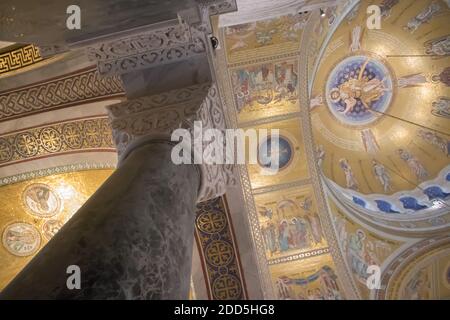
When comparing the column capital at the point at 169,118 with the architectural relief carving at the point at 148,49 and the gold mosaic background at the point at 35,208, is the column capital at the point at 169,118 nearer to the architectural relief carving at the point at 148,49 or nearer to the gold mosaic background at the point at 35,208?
the architectural relief carving at the point at 148,49

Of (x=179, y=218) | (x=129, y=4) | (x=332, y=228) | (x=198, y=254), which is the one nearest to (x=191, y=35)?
(x=129, y=4)

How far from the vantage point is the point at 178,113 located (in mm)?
2682

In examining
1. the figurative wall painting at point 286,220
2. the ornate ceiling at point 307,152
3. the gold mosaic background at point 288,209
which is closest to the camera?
the ornate ceiling at point 307,152

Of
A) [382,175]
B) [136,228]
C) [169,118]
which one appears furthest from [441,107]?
[136,228]

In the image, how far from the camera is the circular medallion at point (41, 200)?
5262 millimetres

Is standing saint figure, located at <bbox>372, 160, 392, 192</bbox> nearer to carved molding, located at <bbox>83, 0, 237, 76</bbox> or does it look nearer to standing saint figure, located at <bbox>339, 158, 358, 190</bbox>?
standing saint figure, located at <bbox>339, 158, 358, 190</bbox>

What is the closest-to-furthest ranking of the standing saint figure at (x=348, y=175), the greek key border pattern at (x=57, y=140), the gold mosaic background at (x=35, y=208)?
the greek key border pattern at (x=57, y=140) → the gold mosaic background at (x=35, y=208) → the standing saint figure at (x=348, y=175)

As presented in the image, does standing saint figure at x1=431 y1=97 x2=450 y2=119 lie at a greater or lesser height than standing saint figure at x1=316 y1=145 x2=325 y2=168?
greater

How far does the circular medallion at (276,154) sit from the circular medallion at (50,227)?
3.45 metres

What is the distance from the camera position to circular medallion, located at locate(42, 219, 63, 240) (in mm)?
5584

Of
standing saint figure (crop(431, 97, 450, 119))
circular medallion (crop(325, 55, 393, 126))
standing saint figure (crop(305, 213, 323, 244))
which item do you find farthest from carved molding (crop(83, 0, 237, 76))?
standing saint figure (crop(431, 97, 450, 119))

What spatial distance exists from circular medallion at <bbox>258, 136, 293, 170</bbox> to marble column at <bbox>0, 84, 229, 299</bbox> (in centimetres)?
434

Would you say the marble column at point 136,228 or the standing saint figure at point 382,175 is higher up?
the standing saint figure at point 382,175

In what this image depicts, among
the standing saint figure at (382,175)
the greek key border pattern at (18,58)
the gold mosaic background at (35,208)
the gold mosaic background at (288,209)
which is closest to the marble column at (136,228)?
the greek key border pattern at (18,58)
